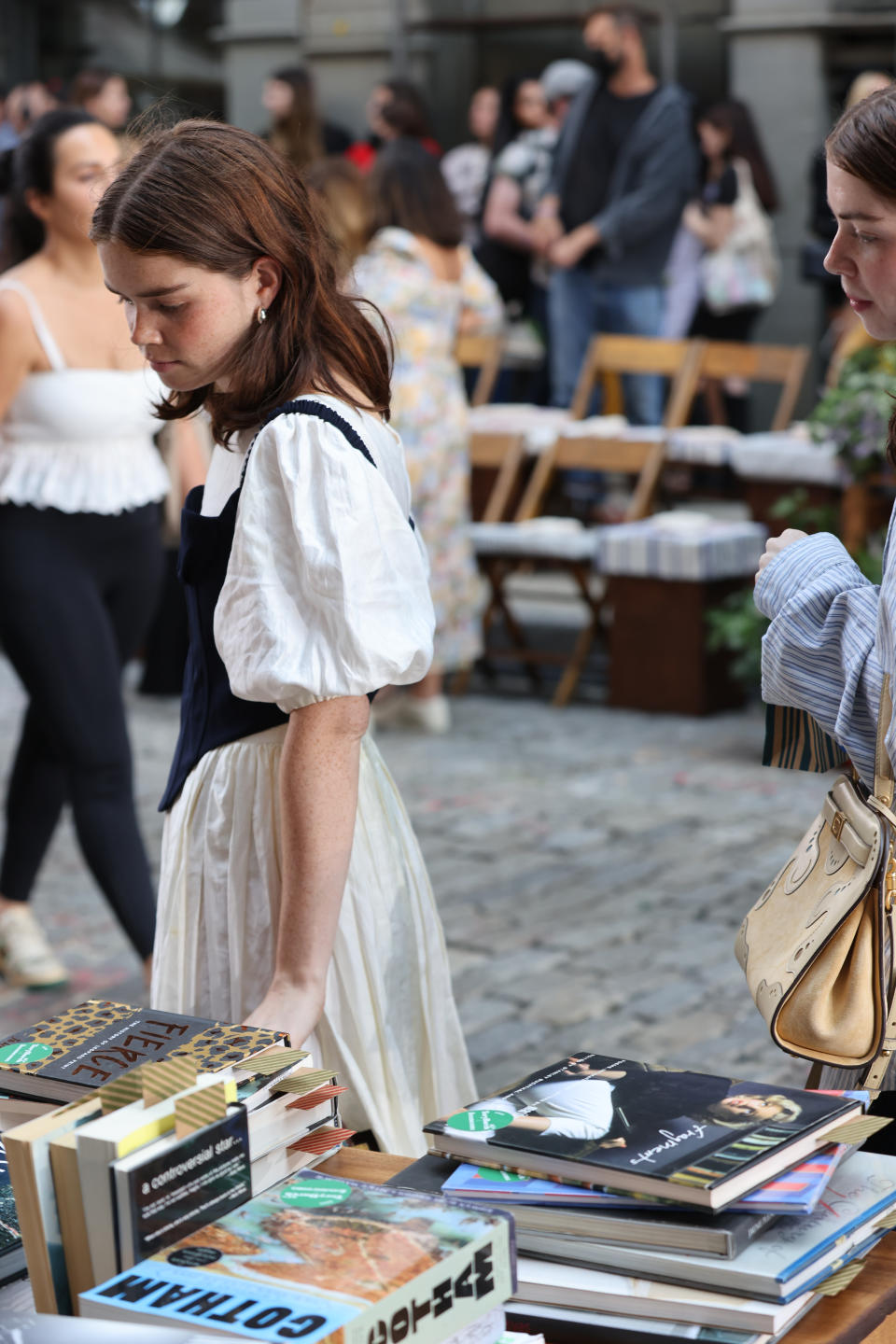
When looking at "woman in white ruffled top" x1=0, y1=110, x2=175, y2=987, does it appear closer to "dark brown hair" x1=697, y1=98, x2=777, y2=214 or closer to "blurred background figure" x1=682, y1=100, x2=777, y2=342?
"blurred background figure" x1=682, y1=100, x2=777, y2=342

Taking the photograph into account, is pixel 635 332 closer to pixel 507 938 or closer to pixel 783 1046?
pixel 507 938

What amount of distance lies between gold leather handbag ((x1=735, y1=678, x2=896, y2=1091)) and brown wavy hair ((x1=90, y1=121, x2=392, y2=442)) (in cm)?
72

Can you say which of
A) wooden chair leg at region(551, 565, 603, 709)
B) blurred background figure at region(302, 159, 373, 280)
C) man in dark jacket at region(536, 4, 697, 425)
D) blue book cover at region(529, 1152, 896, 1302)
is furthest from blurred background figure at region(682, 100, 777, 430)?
blue book cover at region(529, 1152, 896, 1302)

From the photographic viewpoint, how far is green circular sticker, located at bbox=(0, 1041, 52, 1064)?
5.23ft

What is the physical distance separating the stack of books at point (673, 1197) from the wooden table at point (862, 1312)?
2 centimetres

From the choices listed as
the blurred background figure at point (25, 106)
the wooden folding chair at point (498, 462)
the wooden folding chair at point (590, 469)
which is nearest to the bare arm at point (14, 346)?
the wooden folding chair at point (590, 469)

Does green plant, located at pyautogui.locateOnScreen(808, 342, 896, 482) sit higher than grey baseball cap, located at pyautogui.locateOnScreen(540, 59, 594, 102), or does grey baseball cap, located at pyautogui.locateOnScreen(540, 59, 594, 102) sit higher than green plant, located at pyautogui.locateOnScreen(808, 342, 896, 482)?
grey baseball cap, located at pyautogui.locateOnScreen(540, 59, 594, 102)

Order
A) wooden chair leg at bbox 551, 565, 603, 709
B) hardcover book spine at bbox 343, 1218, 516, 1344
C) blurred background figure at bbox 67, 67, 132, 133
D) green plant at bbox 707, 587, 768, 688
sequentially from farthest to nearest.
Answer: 1. blurred background figure at bbox 67, 67, 132, 133
2. wooden chair leg at bbox 551, 565, 603, 709
3. green plant at bbox 707, 587, 768, 688
4. hardcover book spine at bbox 343, 1218, 516, 1344

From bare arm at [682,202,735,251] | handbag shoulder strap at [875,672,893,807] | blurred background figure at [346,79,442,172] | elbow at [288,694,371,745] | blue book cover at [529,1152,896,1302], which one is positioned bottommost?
blue book cover at [529,1152,896,1302]

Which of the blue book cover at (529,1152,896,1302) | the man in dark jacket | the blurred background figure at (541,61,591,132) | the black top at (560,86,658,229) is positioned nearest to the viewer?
the blue book cover at (529,1152,896,1302)

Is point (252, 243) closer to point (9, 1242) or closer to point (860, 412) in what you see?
point (9, 1242)

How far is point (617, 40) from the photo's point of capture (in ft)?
30.8

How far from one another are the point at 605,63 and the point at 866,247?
27.3ft

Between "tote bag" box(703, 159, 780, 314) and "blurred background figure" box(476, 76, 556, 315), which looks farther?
"blurred background figure" box(476, 76, 556, 315)
